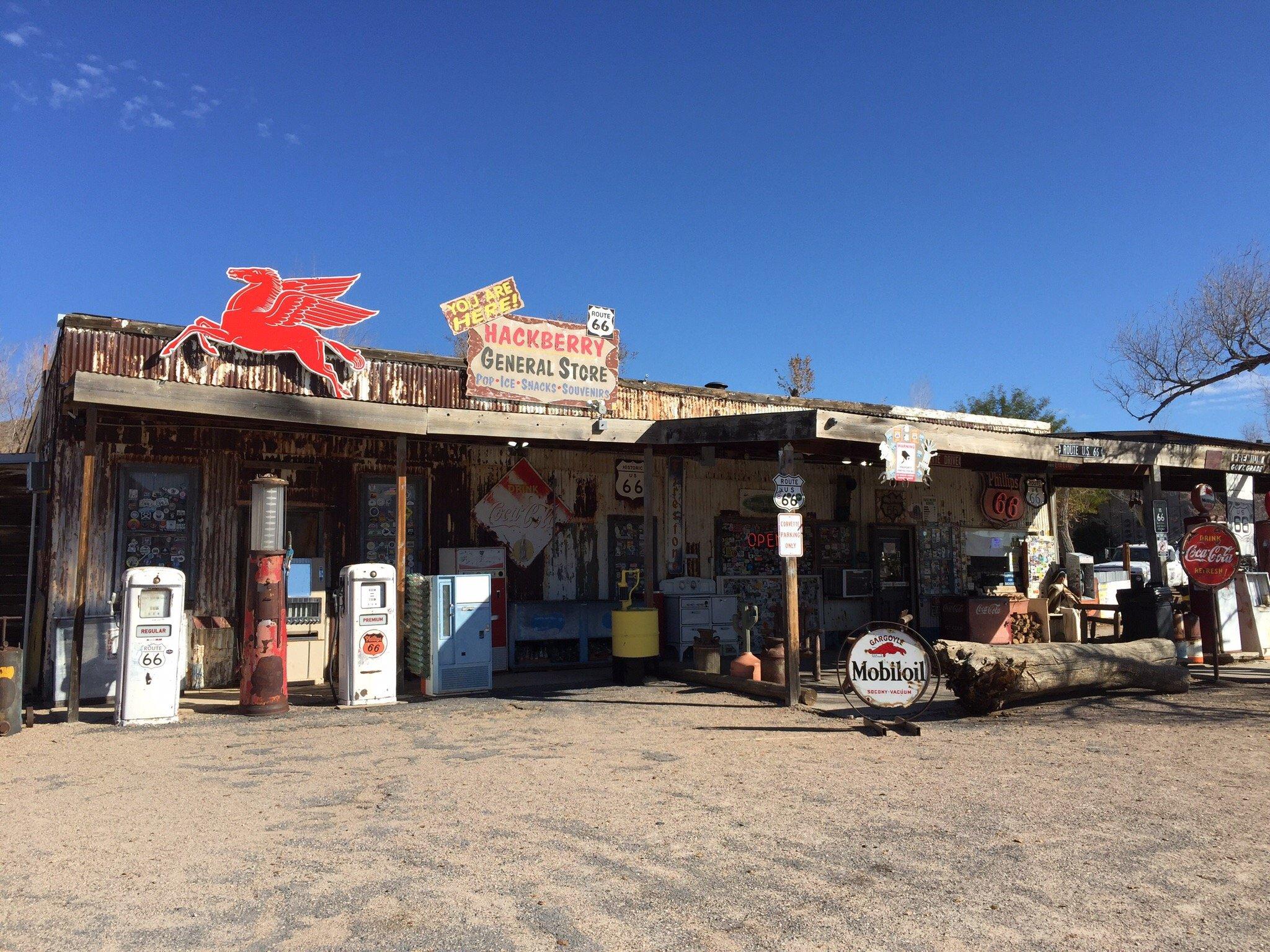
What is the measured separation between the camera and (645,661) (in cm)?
1159

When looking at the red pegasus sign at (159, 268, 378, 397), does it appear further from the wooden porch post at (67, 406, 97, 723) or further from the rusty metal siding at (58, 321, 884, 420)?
the wooden porch post at (67, 406, 97, 723)

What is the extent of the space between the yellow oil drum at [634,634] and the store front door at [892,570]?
5.72 meters

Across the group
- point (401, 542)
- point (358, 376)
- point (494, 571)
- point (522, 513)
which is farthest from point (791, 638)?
point (358, 376)

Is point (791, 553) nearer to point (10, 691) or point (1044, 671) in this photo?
point (1044, 671)

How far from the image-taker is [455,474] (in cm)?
1252

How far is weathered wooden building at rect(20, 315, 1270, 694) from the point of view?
33.2ft

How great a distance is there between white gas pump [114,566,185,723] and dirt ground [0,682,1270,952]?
0.30 metres

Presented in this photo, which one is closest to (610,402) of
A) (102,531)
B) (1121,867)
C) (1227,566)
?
(102,531)

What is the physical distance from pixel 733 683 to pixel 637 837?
546 centimetres

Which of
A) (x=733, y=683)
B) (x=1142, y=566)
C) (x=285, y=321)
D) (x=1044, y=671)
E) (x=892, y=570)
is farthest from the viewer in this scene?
(x=1142, y=566)

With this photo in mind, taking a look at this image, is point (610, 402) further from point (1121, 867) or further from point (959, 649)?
point (1121, 867)

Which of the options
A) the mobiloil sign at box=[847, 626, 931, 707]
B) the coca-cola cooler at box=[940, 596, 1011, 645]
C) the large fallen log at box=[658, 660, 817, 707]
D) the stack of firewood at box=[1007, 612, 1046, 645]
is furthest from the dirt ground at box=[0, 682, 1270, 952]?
the stack of firewood at box=[1007, 612, 1046, 645]

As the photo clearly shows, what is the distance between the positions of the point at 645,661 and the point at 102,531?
6705 millimetres

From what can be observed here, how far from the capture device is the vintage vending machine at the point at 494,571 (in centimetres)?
1220
